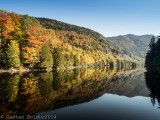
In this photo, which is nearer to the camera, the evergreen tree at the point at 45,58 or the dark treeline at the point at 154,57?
the evergreen tree at the point at 45,58

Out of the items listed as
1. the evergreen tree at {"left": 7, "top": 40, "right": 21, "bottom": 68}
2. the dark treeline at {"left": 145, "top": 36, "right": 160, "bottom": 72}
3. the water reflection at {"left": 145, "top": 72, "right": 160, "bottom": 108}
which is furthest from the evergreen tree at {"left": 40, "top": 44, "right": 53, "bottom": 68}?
the water reflection at {"left": 145, "top": 72, "right": 160, "bottom": 108}

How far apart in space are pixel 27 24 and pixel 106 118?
7838cm

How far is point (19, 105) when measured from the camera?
28.8m

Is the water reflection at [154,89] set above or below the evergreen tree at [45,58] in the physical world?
below

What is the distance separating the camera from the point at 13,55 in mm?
82312

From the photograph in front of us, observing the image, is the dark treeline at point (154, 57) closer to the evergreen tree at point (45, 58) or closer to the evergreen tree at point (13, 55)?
the evergreen tree at point (45, 58)

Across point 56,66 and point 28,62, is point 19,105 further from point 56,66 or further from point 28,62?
point 56,66

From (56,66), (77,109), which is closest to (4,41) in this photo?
(56,66)

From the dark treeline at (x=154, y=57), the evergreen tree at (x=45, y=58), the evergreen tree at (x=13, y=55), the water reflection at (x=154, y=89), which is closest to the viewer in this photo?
the water reflection at (x=154, y=89)

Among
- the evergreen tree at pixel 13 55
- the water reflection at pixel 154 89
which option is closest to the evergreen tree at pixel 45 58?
the evergreen tree at pixel 13 55

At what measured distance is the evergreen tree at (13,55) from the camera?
8162 centimetres

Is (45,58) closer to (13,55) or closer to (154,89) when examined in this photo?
(13,55)

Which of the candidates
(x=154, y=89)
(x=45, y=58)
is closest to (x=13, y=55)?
(x=45, y=58)

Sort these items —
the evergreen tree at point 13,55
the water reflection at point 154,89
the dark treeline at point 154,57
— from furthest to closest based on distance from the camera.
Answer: the dark treeline at point 154,57
the evergreen tree at point 13,55
the water reflection at point 154,89
